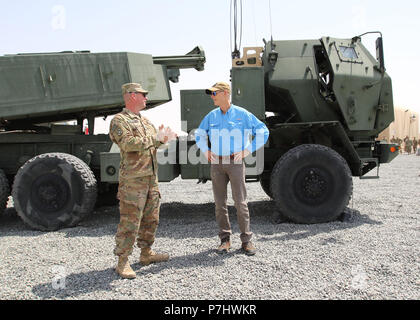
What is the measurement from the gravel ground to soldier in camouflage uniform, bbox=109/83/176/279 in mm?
336

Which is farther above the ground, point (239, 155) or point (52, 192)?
point (239, 155)

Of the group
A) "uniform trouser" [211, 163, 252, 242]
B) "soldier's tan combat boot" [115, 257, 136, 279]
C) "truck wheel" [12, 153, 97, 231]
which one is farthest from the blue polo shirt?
"truck wheel" [12, 153, 97, 231]

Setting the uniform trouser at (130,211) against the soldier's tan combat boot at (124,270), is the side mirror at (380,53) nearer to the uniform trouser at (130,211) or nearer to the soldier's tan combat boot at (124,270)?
the uniform trouser at (130,211)

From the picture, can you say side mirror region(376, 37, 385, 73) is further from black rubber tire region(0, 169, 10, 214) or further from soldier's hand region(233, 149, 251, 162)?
black rubber tire region(0, 169, 10, 214)

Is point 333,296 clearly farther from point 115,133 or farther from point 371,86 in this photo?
point 371,86

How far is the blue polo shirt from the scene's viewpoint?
150 inches

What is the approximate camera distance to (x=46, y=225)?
16.8 ft

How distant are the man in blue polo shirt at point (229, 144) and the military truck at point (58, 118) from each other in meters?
1.91

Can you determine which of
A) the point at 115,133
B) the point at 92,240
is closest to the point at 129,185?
the point at 115,133

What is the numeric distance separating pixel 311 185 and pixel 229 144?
1.84m

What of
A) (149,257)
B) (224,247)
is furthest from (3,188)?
(224,247)

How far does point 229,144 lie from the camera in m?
3.80

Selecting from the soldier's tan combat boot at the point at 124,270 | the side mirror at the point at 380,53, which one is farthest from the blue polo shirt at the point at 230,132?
the side mirror at the point at 380,53

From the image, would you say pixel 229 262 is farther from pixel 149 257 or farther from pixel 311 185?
pixel 311 185
